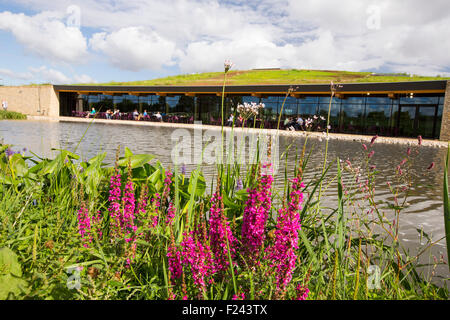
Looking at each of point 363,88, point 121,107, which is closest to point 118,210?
point 363,88

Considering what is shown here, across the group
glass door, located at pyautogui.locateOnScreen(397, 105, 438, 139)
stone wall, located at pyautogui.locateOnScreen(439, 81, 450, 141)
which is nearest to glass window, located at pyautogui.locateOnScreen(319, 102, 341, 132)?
glass door, located at pyautogui.locateOnScreen(397, 105, 438, 139)

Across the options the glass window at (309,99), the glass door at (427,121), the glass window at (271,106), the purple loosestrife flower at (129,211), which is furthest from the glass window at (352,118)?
the purple loosestrife flower at (129,211)

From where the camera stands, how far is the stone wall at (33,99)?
34344mm

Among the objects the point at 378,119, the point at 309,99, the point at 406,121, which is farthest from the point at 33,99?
the point at 406,121

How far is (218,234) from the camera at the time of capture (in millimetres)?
1259

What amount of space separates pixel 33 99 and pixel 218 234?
40985 mm

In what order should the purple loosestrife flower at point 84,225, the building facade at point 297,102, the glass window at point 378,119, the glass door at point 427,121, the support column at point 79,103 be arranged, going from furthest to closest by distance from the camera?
1. the support column at point 79,103
2. the glass window at point 378,119
3. the glass door at point 427,121
4. the building facade at point 297,102
5. the purple loosestrife flower at point 84,225

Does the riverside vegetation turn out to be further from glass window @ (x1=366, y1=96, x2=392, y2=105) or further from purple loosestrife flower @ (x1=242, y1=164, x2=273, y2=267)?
glass window @ (x1=366, y1=96, x2=392, y2=105)

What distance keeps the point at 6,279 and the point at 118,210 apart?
1.80 ft

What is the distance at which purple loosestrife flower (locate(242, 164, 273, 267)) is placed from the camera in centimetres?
118

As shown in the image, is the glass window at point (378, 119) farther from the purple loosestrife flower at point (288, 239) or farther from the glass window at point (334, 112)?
the purple loosestrife flower at point (288, 239)

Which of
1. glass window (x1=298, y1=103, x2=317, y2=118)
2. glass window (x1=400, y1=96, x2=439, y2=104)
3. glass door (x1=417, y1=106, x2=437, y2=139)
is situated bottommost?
glass door (x1=417, y1=106, x2=437, y2=139)

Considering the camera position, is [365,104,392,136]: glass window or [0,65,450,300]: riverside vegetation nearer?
[0,65,450,300]: riverside vegetation
